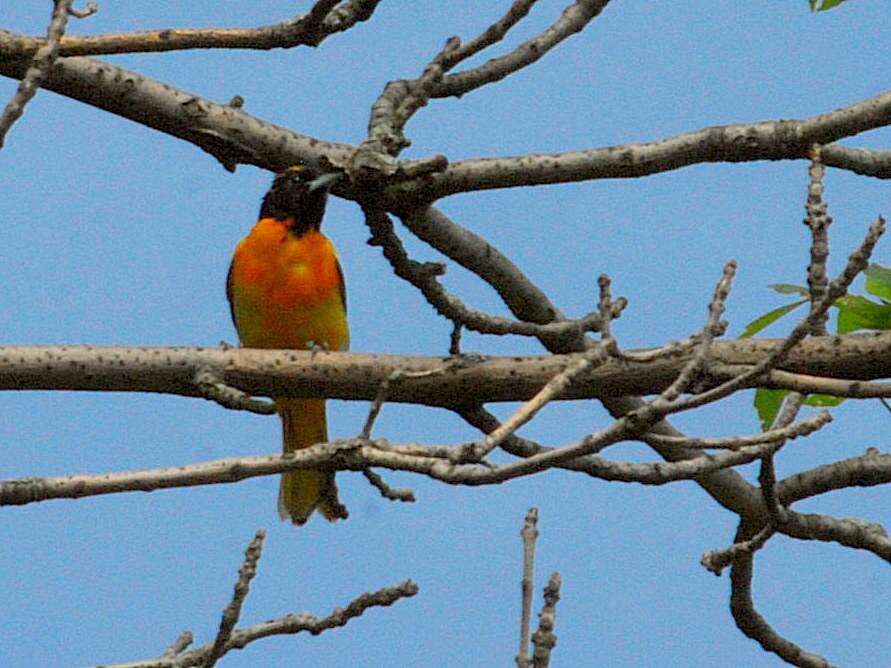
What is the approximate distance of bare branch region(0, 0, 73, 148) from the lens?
88.7 inches

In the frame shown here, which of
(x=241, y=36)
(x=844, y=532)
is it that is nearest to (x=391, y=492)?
(x=241, y=36)

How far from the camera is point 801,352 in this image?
3.44m

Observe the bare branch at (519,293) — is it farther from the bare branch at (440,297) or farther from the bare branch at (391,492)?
the bare branch at (391,492)

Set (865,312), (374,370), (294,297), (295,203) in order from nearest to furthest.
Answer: (865,312)
(374,370)
(294,297)
(295,203)

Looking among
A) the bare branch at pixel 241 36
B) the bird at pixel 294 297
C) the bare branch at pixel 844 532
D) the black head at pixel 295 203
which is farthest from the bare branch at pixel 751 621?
the black head at pixel 295 203

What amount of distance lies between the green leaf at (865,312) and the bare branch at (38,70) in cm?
177

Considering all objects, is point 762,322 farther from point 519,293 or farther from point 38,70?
point 38,70

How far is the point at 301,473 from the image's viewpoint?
230 inches

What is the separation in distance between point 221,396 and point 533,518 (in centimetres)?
101

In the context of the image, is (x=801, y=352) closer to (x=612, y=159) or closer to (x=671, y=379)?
(x=671, y=379)

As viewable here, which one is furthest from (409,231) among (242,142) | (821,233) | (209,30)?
(821,233)

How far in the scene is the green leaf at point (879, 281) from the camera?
3.30 metres

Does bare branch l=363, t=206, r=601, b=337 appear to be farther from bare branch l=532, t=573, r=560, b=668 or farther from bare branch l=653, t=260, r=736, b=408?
bare branch l=532, t=573, r=560, b=668

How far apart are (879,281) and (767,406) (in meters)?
0.47
